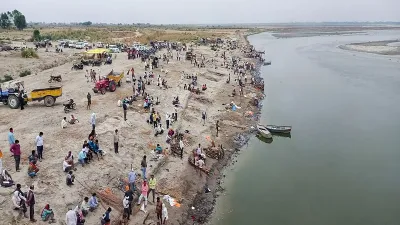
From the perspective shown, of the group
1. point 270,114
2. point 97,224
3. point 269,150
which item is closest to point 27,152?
point 97,224

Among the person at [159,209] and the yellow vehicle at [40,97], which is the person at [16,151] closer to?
the person at [159,209]

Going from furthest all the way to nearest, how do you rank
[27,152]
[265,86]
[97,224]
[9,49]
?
[9,49]
[265,86]
[27,152]
[97,224]

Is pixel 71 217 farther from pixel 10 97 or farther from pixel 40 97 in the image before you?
pixel 10 97

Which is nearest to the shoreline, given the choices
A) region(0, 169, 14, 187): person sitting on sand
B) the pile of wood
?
the pile of wood

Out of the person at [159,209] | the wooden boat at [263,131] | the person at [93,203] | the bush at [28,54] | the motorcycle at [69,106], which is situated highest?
the bush at [28,54]

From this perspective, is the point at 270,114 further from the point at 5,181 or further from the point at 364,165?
the point at 5,181

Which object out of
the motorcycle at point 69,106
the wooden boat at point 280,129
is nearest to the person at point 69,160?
the motorcycle at point 69,106

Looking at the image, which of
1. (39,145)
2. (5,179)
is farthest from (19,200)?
(39,145)
